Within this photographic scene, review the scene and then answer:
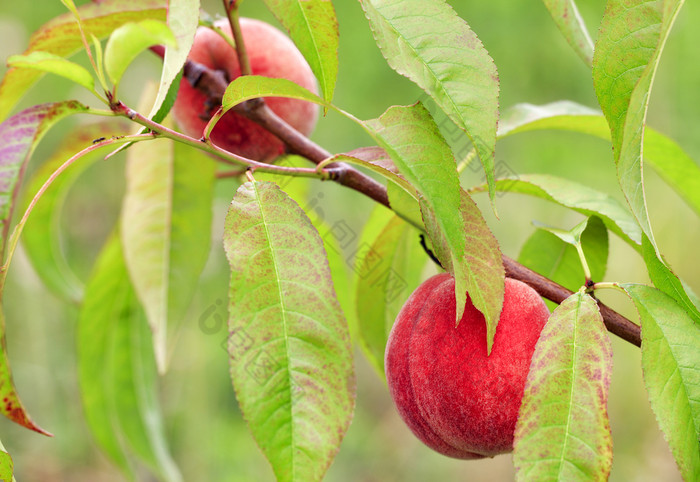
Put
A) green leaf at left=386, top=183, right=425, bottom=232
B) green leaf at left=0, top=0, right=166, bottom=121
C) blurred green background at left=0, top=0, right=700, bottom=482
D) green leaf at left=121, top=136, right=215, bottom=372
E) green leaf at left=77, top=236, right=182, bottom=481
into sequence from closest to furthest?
1. green leaf at left=386, top=183, right=425, bottom=232
2. green leaf at left=0, top=0, right=166, bottom=121
3. green leaf at left=121, top=136, right=215, bottom=372
4. green leaf at left=77, top=236, right=182, bottom=481
5. blurred green background at left=0, top=0, right=700, bottom=482

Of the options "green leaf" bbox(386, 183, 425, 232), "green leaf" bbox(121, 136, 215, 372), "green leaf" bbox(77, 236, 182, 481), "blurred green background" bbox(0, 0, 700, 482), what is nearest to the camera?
"green leaf" bbox(386, 183, 425, 232)

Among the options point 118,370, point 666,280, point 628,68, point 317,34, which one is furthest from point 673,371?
point 118,370

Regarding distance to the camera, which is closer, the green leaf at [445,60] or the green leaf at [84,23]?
the green leaf at [445,60]

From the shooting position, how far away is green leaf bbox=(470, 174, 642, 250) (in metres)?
0.45

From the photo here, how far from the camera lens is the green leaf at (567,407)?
32 centimetres

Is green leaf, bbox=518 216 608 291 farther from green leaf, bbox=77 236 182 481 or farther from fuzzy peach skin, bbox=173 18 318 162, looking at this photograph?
green leaf, bbox=77 236 182 481

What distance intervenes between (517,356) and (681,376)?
0.09m

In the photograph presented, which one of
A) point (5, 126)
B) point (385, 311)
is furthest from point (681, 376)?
point (5, 126)

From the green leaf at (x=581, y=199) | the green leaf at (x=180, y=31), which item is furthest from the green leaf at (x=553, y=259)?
the green leaf at (x=180, y=31)

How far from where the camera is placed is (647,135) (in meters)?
0.54

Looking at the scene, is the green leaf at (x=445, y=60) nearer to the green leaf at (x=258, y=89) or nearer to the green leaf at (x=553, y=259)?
the green leaf at (x=258, y=89)

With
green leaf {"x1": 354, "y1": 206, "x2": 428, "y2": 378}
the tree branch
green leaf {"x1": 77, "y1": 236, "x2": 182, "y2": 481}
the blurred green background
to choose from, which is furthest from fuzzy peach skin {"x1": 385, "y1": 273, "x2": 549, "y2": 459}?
the blurred green background

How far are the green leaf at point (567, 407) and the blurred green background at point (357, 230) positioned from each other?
3.73 feet

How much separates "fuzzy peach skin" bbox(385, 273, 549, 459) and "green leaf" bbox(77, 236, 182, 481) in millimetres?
438
